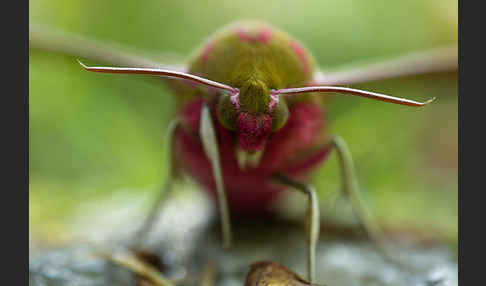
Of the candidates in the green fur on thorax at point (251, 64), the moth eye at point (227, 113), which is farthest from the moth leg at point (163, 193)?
the moth eye at point (227, 113)

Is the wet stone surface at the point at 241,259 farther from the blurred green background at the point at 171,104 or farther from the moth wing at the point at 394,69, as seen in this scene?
the moth wing at the point at 394,69

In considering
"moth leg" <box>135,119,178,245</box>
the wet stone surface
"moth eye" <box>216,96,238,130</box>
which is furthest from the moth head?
the wet stone surface

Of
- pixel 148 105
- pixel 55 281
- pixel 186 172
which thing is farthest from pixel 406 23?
pixel 55 281

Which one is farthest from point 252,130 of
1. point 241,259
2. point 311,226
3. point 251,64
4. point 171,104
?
point 171,104

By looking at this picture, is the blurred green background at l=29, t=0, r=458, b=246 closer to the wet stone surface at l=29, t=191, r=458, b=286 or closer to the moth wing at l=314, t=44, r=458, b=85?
Result: the moth wing at l=314, t=44, r=458, b=85

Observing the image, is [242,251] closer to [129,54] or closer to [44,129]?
[129,54]

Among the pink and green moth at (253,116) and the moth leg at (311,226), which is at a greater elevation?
the pink and green moth at (253,116)
